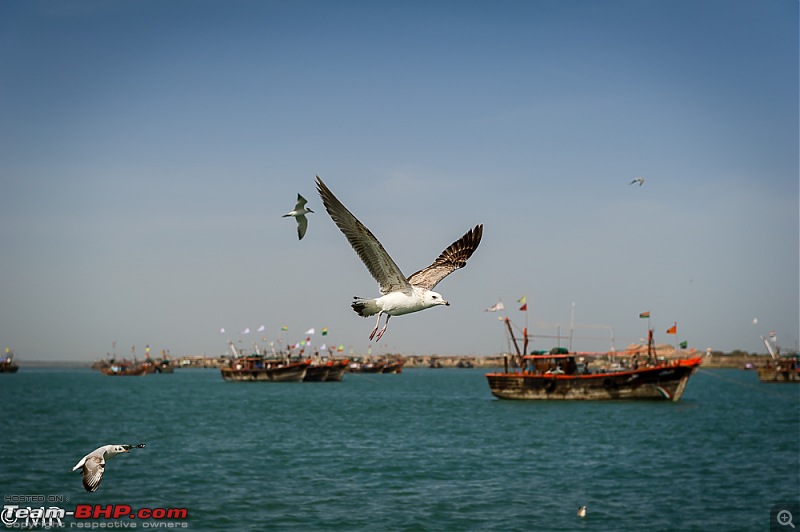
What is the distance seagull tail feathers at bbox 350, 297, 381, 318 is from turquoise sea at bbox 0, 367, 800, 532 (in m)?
20.0

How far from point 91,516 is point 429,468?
16356 millimetres

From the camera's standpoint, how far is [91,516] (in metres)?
30.0

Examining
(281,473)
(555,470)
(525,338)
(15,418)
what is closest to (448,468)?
(555,470)

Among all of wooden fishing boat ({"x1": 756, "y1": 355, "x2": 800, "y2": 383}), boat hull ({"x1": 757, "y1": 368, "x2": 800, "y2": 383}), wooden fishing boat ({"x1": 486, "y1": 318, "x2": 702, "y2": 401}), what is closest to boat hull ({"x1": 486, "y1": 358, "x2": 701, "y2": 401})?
wooden fishing boat ({"x1": 486, "y1": 318, "x2": 702, "y2": 401})

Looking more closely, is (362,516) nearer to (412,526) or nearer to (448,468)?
(412,526)

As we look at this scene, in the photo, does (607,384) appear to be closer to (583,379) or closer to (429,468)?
(583,379)

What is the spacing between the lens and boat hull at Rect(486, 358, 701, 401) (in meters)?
70.0

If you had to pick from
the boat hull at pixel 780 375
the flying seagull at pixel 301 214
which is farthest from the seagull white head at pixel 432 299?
the boat hull at pixel 780 375

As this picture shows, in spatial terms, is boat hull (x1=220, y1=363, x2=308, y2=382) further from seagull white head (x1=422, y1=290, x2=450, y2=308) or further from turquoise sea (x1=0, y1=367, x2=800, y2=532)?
seagull white head (x1=422, y1=290, x2=450, y2=308)

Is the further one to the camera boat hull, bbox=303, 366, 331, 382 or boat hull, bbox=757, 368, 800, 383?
boat hull, bbox=303, 366, 331, 382

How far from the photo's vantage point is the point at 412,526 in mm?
27281

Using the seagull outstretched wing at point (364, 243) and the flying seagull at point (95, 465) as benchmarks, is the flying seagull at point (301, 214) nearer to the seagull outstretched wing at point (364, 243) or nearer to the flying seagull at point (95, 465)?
Result: the seagull outstretched wing at point (364, 243)

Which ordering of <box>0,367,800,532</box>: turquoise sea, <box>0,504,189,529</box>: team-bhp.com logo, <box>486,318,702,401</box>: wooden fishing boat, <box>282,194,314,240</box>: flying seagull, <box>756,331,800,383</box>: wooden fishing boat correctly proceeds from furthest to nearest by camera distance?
1. <box>756,331,800,383</box>: wooden fishing boat
2. <box>486,318,702,401</box>: wooden fishing boat
3. <box>0,367,800,532</box>: turquoise sea
4. <box>0,504,189,529</box>: team-bhp.com logo
5. <box>282,194,314,240</box>: flying seagull

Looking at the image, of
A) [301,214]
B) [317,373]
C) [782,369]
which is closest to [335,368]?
[317,373]
